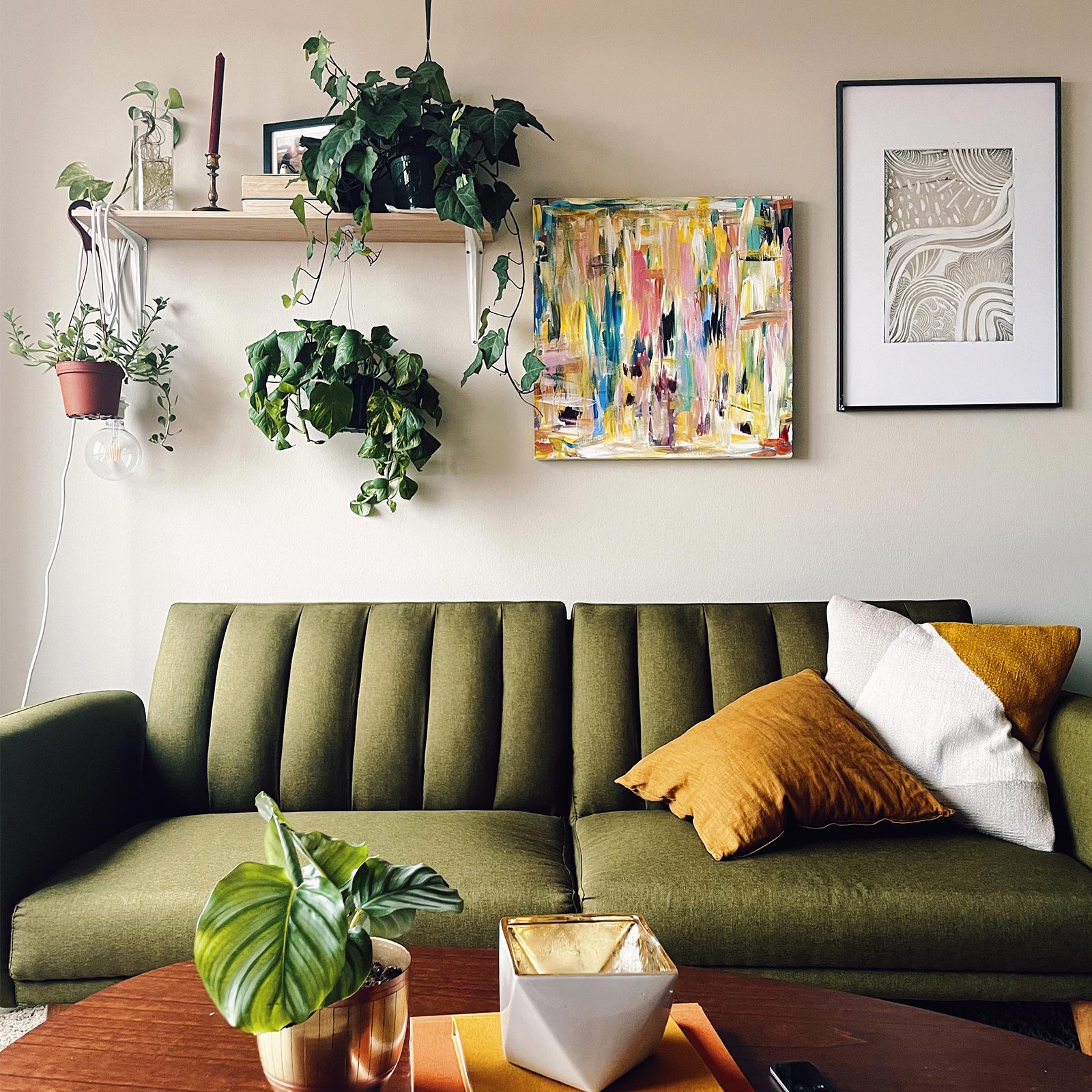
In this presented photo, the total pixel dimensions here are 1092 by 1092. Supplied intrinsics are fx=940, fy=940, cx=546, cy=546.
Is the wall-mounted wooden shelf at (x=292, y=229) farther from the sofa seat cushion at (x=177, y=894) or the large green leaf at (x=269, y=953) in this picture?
the large green leaf at (x=269, y=953)

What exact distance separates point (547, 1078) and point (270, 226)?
6.52 ft

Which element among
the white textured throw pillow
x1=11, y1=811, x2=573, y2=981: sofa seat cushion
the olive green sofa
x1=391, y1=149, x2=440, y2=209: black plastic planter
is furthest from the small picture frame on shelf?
the white textured throw pillow

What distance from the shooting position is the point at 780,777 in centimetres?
166

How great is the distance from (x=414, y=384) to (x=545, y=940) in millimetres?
1630

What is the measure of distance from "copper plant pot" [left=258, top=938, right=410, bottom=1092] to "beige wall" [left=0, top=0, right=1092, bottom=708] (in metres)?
1.61

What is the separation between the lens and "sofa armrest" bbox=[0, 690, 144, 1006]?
1.56 metres

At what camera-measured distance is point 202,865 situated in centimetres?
159

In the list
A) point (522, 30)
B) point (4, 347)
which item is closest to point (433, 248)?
point (522, 30)

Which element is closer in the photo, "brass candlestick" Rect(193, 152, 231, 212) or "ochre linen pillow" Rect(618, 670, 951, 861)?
"ochre linen pillow" Rect(618, 670, 951, 861)

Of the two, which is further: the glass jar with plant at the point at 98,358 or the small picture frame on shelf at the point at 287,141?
the small picture frame on shelf at the point at 287,141

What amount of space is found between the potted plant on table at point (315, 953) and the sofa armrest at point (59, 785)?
39.7 inches

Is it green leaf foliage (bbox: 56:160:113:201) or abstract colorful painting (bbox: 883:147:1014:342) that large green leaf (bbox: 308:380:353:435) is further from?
abstract colorful painting (bbox: 883:147:1014:342)

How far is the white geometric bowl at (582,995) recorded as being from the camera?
2.56ft

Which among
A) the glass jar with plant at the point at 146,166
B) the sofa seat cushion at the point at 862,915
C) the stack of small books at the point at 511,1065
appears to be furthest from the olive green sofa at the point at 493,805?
the glass jar with plant at the point at 146,166
